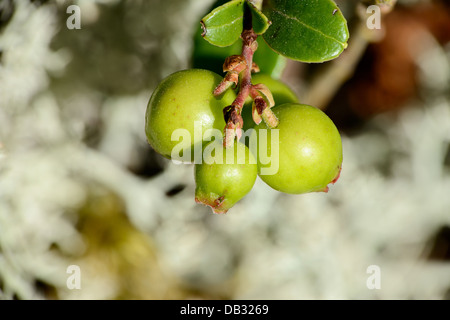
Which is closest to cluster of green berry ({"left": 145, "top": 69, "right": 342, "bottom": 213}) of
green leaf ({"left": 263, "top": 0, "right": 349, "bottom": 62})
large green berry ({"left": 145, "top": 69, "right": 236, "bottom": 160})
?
large green berry ({"left": 145, "top": 69, "right": 236, "bottom": 160})

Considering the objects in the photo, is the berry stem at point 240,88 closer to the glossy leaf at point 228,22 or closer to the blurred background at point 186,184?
the glossy leaf at point 228,22

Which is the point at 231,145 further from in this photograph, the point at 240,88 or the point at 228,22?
the point at 228,22

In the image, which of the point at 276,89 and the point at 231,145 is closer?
the point at 231,145

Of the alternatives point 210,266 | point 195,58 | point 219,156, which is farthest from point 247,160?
point 210,266

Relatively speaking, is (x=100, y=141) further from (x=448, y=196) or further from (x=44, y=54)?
(x=448, y=196)

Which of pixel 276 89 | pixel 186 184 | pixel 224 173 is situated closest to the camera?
pixel 224 173

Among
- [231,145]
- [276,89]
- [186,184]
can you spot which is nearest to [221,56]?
[276,89]
